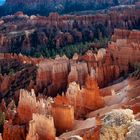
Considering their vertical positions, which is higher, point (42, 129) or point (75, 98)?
point (42, 129)

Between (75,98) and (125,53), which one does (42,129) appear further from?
(125,53)

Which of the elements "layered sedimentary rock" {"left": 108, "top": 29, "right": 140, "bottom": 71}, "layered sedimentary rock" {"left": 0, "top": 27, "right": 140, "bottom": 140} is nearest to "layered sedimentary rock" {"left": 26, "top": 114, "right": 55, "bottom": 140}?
"layered sedimentary rock" {"left": 0, "top": 27, "right": 140, "bottom": 140}

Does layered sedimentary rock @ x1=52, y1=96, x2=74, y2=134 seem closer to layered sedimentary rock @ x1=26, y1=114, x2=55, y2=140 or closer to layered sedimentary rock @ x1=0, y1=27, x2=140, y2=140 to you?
layered sedimentary rock @ x1=0, y1=27, x2=140, y2=140

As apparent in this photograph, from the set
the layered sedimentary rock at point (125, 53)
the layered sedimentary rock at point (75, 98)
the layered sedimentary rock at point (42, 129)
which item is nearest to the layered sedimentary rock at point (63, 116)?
the layered sedimentary rock at point (75, 98)

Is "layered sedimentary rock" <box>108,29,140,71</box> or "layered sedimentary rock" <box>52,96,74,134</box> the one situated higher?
"layered sedimentary rock" <box>52,96,74,134</box>

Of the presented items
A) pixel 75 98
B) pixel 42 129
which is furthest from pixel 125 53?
pixel 42 129

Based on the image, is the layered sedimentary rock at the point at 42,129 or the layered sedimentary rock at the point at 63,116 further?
the layered sedimentary rock at the point at 63,116

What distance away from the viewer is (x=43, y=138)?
84.9 ft

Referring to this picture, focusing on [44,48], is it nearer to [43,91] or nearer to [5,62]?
[5,62]

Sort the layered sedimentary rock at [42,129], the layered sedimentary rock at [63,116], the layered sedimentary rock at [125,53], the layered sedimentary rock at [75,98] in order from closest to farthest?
the layered sedimentary rock at [75,98] < the layered sedimentary rock at [42,129] < the layered sedimentary rock at [63,116] < the layered sedimentary rock at [125,53]

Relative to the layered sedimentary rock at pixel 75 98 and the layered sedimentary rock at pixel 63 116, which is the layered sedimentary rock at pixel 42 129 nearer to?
the layered sedimentary rock at pixel 75 98

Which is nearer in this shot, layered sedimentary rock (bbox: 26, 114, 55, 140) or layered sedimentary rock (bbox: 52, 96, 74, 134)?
layered sedimentary rock (bbox: 26, 114, 55, 140)

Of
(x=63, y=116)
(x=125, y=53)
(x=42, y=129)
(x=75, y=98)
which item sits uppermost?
(x=42, y=129)

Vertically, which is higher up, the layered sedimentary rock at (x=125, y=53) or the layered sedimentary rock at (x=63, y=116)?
the layered sedimentary rock at (x=63, y=116)
